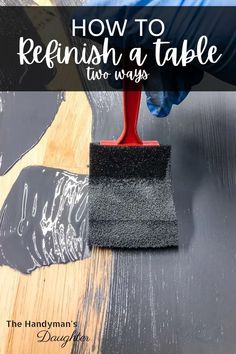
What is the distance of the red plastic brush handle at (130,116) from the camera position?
2.46 feet

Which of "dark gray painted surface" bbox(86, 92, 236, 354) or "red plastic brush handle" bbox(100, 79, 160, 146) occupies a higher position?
"red plastic brush handle" bbox(100, 79, 160, 146)

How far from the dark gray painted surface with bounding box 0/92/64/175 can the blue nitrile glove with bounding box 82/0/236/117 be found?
0.21m

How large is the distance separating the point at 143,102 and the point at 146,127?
0.24ft

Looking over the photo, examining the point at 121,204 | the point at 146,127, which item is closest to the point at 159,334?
the point at 121,204

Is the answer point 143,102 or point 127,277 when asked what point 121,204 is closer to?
point 127,277

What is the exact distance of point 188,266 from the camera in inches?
26.2

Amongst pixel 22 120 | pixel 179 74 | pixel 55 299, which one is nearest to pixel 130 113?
pixel 179 74

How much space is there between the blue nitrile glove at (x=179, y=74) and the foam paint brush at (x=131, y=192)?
0.05 meters

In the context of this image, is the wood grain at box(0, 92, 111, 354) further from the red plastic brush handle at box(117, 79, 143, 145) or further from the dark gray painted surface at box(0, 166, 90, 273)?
the red plastic brush handle at box(117, 79, 143, 145)

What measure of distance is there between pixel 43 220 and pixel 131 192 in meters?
0.15

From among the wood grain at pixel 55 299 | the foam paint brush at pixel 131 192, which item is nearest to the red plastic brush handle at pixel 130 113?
the foam paint brush at pixel 131 192

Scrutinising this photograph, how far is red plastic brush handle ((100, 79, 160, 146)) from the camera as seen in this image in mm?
749

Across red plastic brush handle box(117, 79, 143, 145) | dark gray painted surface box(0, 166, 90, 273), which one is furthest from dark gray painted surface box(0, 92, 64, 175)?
red plastic brush handle box(117, 79, 143, 145)

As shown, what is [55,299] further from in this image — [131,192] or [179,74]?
[179,74]
